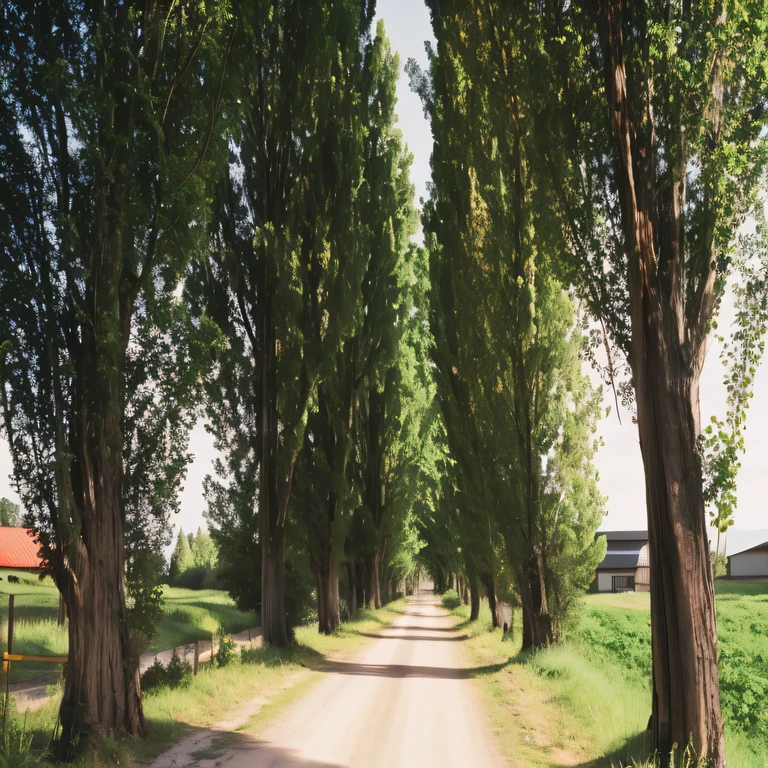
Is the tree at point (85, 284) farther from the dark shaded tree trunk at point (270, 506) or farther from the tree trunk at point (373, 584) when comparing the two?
the tree trunk at point (373, 584)

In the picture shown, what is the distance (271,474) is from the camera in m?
17.3

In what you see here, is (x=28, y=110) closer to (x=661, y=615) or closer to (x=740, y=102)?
(x=740, y=102)

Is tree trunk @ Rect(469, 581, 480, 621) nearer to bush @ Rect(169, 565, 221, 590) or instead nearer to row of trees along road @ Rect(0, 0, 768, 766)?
row of trees along road @ Rect(0, 0, 768, 766)

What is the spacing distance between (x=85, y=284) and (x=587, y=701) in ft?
26.7

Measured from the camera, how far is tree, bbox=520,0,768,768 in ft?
23.6

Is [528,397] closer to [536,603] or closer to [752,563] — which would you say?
[536,603]

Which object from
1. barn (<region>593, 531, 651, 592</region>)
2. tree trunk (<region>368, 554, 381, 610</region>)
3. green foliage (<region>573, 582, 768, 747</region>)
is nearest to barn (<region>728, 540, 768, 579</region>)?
barn (<region>593, 531, 651, 592</region>)

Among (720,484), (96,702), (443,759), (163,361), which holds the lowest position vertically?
(443,759)

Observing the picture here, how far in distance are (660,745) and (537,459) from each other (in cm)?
822

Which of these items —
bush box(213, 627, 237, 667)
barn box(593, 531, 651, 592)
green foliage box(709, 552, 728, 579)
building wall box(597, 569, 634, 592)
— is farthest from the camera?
building wall box(597, 569, 634, 592)

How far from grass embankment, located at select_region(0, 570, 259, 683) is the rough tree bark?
594 centimetres

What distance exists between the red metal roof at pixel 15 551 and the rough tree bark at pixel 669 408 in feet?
119

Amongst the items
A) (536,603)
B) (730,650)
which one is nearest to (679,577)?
(536,603)

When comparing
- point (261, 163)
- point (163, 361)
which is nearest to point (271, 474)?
point (261, 163)
